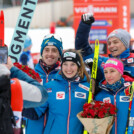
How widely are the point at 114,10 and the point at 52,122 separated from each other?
5151mm

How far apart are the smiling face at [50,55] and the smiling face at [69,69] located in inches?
13.0

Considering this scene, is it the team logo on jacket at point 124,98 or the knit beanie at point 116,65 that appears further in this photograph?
the knit beanie at point 116,65

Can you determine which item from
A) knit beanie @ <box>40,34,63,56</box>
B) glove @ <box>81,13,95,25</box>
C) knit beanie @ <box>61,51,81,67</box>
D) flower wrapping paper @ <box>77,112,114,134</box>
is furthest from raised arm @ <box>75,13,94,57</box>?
flower wrapping paper @ <box>77,112,114,134</box>

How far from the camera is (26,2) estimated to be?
372 centimetres

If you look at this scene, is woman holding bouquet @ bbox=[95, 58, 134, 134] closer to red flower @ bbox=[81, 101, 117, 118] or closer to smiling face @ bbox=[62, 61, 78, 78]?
red flower @ bbox=[81, 101, 117, 118]

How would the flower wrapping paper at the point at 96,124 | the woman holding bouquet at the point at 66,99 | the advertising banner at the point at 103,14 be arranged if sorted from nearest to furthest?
the flower wrapping paper at the point at 96,124
the woman holding bouquet at the point at 66,99
the advertising banner at the point at 103,14

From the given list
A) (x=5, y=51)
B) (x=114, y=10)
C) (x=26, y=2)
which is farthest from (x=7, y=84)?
(x=114, y=10)

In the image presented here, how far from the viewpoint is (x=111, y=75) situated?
10.3 feet

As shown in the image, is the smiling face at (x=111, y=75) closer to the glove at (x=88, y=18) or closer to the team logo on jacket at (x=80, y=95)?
the team logo on jacket at (x=80, y=95)

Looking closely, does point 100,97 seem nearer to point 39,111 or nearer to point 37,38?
point 39,111

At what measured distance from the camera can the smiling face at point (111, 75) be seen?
123 inches

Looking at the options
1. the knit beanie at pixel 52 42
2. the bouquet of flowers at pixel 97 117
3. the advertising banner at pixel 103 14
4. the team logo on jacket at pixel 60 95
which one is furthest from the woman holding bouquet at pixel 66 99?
the advertising banner at pixel 103 14

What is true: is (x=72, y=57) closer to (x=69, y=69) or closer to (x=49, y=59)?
(x=69, y=69)

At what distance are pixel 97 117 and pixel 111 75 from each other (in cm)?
53
